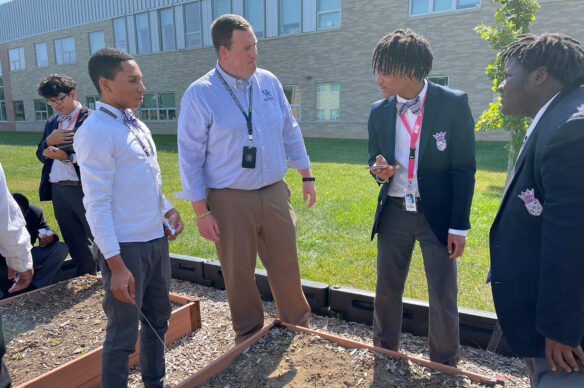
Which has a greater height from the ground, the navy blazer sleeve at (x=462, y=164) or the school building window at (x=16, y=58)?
the school building window at (x=16, y=58)

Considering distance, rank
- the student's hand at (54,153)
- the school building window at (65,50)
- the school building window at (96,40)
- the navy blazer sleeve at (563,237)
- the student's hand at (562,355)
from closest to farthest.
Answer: the navy blazer sleeve at (563,237), the student's hand at (562,355), the student's hand at (54,153), the school building window at (96,40), the school building window at (65,50)

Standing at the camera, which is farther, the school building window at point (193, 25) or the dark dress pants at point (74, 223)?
the school building window at point (193, 25)

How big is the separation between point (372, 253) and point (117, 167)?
366 cm

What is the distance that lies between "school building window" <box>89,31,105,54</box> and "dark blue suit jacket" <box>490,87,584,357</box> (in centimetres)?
3308

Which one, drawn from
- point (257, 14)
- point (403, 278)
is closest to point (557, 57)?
point (403, 278)

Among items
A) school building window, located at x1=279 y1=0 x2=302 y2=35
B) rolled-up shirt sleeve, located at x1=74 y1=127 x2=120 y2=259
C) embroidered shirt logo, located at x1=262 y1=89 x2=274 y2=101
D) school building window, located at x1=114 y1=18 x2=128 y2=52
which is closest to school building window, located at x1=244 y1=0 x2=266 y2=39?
school building window, located at x1=279 y1=0 x2=302 y2=35

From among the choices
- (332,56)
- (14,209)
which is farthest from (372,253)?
(332,56)

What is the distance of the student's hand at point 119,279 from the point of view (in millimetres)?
2270

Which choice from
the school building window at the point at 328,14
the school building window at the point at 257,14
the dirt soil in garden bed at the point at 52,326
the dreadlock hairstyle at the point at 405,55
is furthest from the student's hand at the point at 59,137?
the school building window at the point at 257,14

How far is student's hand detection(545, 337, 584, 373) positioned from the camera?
5.17 feet

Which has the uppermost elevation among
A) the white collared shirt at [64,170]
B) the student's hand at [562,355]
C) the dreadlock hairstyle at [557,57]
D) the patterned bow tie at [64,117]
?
the dreadlock hairstyle at [557,57]

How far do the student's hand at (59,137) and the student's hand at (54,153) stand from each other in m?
0.10

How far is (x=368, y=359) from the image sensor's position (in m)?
2.73

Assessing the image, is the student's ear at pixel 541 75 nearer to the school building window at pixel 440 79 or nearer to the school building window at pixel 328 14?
the school building window at pixel 440 79
